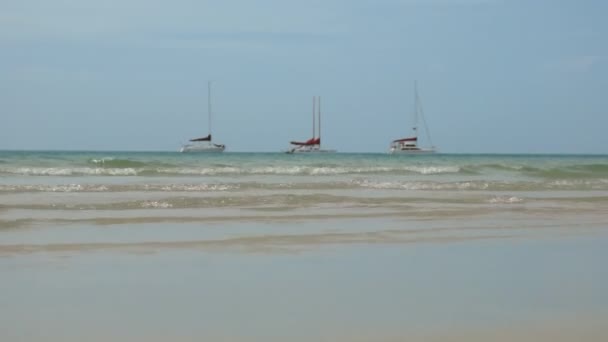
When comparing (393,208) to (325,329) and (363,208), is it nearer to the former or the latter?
(363,208)

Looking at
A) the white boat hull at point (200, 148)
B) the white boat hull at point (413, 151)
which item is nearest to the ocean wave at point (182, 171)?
the white boat hull at point (413, 151)

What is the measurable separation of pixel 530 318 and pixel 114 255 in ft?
14.2

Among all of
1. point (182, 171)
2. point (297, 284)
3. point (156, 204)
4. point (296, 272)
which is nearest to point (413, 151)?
point (182, 171)

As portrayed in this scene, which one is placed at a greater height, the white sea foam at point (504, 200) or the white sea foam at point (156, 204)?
the white sea foam at point (156, 204)

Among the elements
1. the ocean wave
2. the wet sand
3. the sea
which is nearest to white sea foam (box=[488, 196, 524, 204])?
the sea

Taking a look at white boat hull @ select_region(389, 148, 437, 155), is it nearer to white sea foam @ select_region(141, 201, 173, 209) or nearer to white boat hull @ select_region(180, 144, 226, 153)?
white boat hull @ select_region(180, 144, 226, 153)

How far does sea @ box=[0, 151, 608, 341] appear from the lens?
5.16 meters

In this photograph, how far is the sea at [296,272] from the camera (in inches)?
203

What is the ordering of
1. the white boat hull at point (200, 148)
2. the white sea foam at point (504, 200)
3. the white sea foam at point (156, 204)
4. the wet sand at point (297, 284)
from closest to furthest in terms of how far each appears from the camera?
the wet sand at point (297, 284) → the white sea foam at point (156, 204) → the white sea foam at point (504, 200) → the white boat hull at point (200, 148)

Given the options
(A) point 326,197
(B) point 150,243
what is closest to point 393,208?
(A) point 326,197

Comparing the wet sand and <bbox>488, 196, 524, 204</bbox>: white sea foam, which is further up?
the wet sand

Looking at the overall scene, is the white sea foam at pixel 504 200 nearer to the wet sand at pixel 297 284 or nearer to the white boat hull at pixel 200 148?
the wet sand at pixel 297 284

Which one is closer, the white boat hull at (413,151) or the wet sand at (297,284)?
the wet sand at (297,284)

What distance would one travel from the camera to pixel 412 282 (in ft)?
21.8
